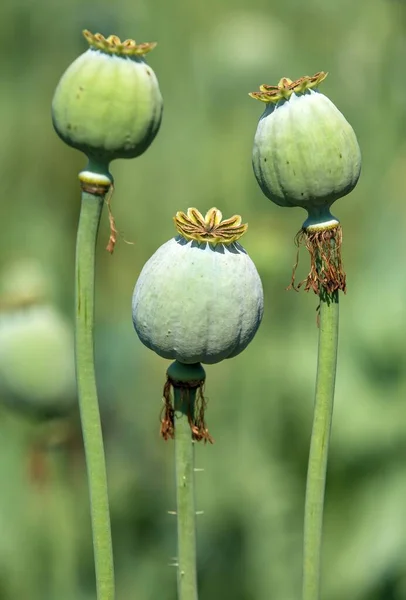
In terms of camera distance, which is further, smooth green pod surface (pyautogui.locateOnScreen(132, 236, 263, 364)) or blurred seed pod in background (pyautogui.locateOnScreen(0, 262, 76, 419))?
blurred seed pod in background (pyautogui.locateOnScreen(0, 262, 76, 419))

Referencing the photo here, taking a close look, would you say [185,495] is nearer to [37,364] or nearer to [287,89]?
[287,89]

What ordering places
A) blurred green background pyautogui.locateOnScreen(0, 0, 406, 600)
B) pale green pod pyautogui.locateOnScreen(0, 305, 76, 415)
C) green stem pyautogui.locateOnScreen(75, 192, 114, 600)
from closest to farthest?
1. green stem pyautogui.locateOnScreen(75, 192, 114, 600)
2. pale green pod pyautogui.locateOnScreen(0, 305, 76, 415)
3. blurred green background pyautogui.locateOnScreen(0, 0, 406, 600)

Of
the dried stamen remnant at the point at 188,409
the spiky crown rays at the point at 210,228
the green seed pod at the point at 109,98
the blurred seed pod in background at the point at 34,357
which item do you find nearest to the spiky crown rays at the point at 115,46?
the green seed pod at the point at 109,98

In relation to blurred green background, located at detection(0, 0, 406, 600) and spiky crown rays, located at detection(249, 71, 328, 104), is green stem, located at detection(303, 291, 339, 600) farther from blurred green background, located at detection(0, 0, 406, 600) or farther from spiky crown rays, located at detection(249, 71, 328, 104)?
blurred green background, located at detection(0, 0, 406, 600)

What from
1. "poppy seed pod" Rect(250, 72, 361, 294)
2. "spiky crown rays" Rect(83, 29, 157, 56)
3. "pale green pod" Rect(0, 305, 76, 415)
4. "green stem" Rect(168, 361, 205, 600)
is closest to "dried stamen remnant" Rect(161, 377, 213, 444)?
"green stem" Rect(168, 361, 205, 600)

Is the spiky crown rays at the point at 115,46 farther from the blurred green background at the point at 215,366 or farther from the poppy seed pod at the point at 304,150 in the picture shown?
the blurred green background at the point at 215,366

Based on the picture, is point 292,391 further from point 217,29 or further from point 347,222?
point 217,29

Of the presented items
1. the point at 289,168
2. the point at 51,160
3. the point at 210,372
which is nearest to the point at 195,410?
the point at 289,168

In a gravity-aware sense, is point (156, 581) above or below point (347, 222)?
below

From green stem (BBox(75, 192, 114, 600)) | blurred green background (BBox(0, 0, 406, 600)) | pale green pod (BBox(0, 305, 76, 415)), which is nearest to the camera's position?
green stem (BBox(75, 192, 114, 600))
